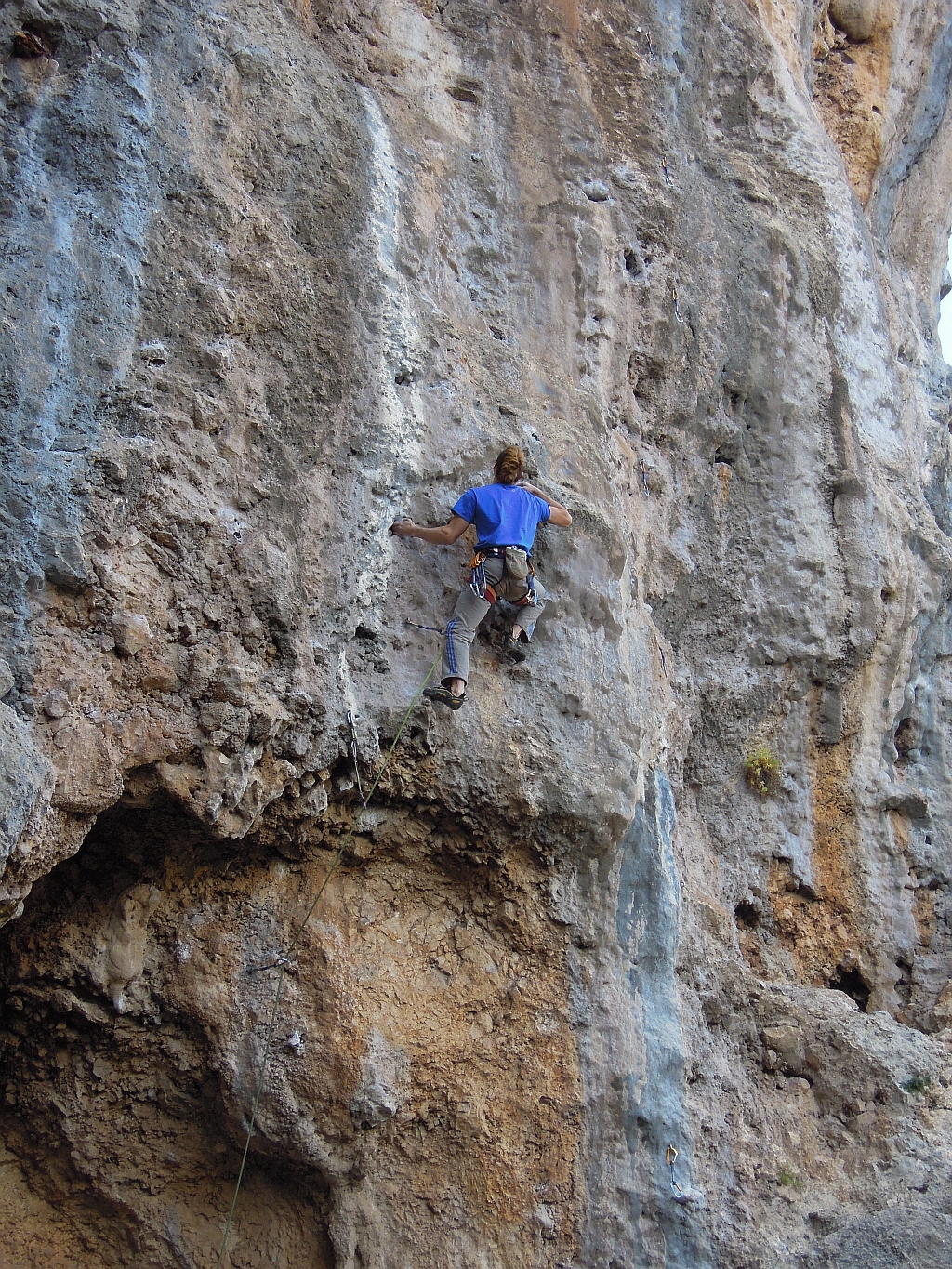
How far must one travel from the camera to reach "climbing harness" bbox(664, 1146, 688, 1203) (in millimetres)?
5066

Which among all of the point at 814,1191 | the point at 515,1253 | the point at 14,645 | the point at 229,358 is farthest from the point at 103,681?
the point at 814,1191

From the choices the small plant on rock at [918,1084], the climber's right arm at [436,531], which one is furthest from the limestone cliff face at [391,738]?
the climber's right arm at [436,531]

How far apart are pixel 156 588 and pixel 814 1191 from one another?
4281 mm

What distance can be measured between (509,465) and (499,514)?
10.9 inches

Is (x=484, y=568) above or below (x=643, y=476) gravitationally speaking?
below

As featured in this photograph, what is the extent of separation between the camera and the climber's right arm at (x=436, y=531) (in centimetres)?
521

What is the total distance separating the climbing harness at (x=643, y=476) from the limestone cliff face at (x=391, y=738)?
4 cm

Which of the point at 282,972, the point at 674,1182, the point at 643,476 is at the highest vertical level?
the point at 643,476

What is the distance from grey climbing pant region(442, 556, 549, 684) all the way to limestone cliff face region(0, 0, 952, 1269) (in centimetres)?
16

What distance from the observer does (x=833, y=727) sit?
7.07m

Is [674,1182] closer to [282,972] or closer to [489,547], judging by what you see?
[282,972]

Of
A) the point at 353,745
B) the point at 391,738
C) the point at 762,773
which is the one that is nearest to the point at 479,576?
the point at 391,738

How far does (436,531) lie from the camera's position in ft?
17.1

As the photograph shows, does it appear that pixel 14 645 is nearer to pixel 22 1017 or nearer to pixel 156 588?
pixel 156 588
